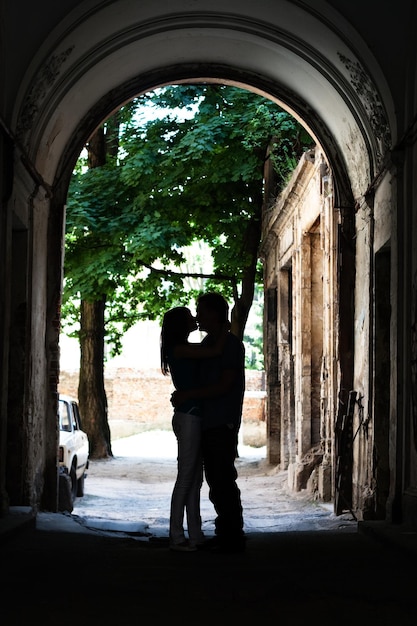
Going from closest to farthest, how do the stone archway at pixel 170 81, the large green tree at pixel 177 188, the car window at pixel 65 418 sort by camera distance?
the stone archway at pixel 170 81
the car window at pixel 65 418
the large green tree at pixel 177 188

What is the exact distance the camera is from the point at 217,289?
25766mm

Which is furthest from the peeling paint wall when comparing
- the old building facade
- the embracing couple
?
the embracing couple

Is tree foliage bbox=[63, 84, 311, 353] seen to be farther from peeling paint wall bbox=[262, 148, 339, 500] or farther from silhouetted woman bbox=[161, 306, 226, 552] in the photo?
silhouetted woman bbox=[161, 306, 226, 552]

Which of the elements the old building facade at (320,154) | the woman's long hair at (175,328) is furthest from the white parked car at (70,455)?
the woman's long hair at (175,328)

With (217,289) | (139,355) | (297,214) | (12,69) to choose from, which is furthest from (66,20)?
(139,355)

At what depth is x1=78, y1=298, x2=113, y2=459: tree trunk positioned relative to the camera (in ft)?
73.8

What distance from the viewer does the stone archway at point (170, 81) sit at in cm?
891

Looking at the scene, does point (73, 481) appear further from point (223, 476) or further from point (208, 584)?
point (208, 584)

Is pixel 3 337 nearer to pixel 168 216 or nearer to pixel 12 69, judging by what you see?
pixel 12 69

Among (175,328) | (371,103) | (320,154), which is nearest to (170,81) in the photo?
(320,154)

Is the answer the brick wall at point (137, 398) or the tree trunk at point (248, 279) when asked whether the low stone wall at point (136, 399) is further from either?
the tree trunk at point (248, 279)

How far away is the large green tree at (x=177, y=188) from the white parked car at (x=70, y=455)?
4.58 m

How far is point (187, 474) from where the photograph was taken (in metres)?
6.65

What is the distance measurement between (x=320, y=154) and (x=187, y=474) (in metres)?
7.14
